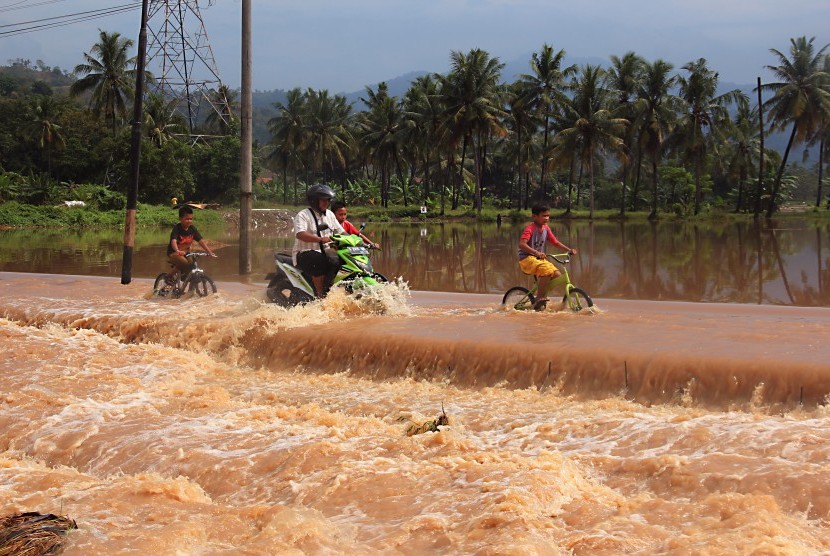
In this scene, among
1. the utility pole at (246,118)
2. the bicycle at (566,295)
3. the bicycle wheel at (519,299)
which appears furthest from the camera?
the utility pole at (246,118)

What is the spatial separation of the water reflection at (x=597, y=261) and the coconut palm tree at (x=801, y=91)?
13.0m

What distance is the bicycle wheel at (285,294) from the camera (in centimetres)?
1162

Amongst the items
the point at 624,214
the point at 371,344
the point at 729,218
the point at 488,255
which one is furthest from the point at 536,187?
the point at 371,344

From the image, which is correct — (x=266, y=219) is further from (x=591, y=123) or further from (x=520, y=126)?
(x=591, y=123)

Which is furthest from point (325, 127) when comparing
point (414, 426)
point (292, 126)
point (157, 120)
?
point (414, 426)

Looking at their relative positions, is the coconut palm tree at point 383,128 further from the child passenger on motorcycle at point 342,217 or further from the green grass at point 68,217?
the child passenger on motorcycle at point 342,217

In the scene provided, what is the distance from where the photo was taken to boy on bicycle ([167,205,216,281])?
1348cm

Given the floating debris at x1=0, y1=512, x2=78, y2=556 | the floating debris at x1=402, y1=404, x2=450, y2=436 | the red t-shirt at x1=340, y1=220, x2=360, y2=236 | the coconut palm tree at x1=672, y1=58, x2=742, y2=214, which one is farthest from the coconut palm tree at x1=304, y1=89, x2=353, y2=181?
the floating debris at x1=0, y1=512, x2=78, y2=556

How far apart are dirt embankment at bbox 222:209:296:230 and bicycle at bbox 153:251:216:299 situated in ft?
125

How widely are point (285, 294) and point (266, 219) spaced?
43.3m

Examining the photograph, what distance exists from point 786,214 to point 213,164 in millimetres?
43279

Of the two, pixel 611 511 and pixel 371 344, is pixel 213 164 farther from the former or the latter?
pixel 611 511

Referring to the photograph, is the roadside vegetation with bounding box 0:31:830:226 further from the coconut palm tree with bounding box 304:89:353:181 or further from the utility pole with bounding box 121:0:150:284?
the utility pole with bounding box 121:0:150:284

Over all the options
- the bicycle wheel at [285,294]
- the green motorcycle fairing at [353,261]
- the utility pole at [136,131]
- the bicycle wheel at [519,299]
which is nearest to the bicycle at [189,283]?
the utility pole at [136,131]
